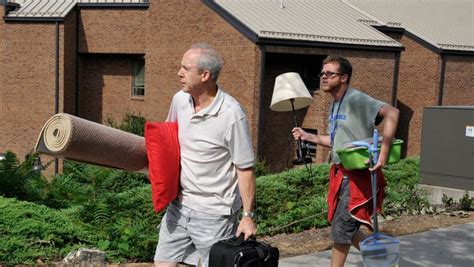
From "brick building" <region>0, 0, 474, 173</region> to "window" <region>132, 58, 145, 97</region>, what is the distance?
0.05m

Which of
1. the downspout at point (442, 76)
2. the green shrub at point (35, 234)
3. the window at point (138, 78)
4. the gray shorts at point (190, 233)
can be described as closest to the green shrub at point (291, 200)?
the green shrub at point (35, 234)

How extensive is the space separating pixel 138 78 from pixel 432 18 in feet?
45.9

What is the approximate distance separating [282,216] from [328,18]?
17.5 meters

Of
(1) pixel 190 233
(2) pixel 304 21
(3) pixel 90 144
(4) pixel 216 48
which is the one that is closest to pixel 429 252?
(1) pixel 190 233

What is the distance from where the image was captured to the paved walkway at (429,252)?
6465mm

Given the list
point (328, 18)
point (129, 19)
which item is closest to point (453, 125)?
point (328, 18)

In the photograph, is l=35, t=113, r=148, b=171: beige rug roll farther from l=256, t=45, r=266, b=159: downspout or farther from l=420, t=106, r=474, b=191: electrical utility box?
l=256, t=45, r=266, b=159: downspout

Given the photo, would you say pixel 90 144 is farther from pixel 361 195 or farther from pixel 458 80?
pixel 458 80

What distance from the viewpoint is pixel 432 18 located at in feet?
95.4

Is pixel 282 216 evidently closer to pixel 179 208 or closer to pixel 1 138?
pixel 179 208

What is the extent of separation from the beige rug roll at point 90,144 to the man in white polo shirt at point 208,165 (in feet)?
1.25

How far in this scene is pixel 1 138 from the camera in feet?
91.7

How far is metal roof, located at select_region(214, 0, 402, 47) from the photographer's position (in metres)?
22.0

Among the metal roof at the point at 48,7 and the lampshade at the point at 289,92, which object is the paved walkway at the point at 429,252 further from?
the metal roof at the point at 48,7
